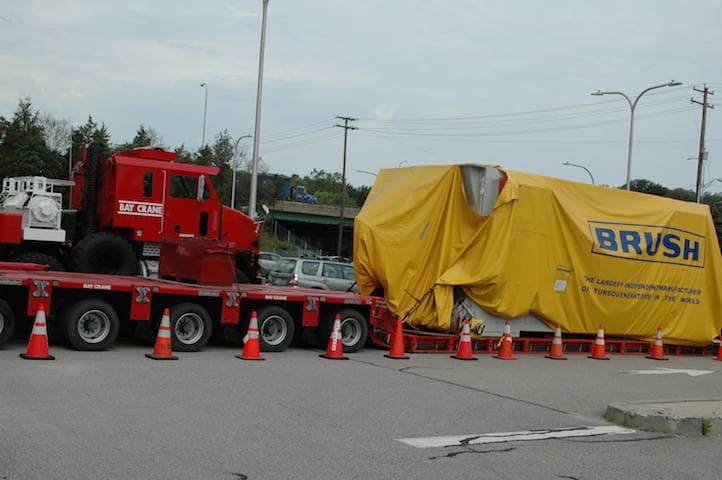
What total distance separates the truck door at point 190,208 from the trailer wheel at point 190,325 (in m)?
4.17

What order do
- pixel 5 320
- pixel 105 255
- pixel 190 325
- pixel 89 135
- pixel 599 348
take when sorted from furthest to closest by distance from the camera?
pixel 89 135, pixel 599 348, pixel 105 255, pixel 190 325, pixel 5 320

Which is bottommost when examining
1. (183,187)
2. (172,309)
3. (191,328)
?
(191,328)

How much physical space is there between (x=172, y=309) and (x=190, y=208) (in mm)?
4570

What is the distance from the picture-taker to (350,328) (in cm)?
1567

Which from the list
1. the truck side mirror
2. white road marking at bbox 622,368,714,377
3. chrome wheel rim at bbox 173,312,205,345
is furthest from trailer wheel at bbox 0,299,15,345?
white road marking at bbox 622,368,714,377

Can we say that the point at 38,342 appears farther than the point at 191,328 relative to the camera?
No

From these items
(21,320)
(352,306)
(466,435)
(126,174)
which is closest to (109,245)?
(126,174)

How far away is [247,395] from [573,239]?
10.2m

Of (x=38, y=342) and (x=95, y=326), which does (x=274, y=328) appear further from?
(x=38, y=342)

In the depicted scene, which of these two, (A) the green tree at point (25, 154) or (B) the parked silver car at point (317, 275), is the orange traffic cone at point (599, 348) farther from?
(A) the green tree at point (25, 154)

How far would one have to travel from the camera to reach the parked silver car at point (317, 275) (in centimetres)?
2447

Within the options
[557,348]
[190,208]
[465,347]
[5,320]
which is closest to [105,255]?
[190,208]

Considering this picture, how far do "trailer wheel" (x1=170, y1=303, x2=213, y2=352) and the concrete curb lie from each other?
6472mm

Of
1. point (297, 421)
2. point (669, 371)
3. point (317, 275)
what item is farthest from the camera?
point (317, 275)
